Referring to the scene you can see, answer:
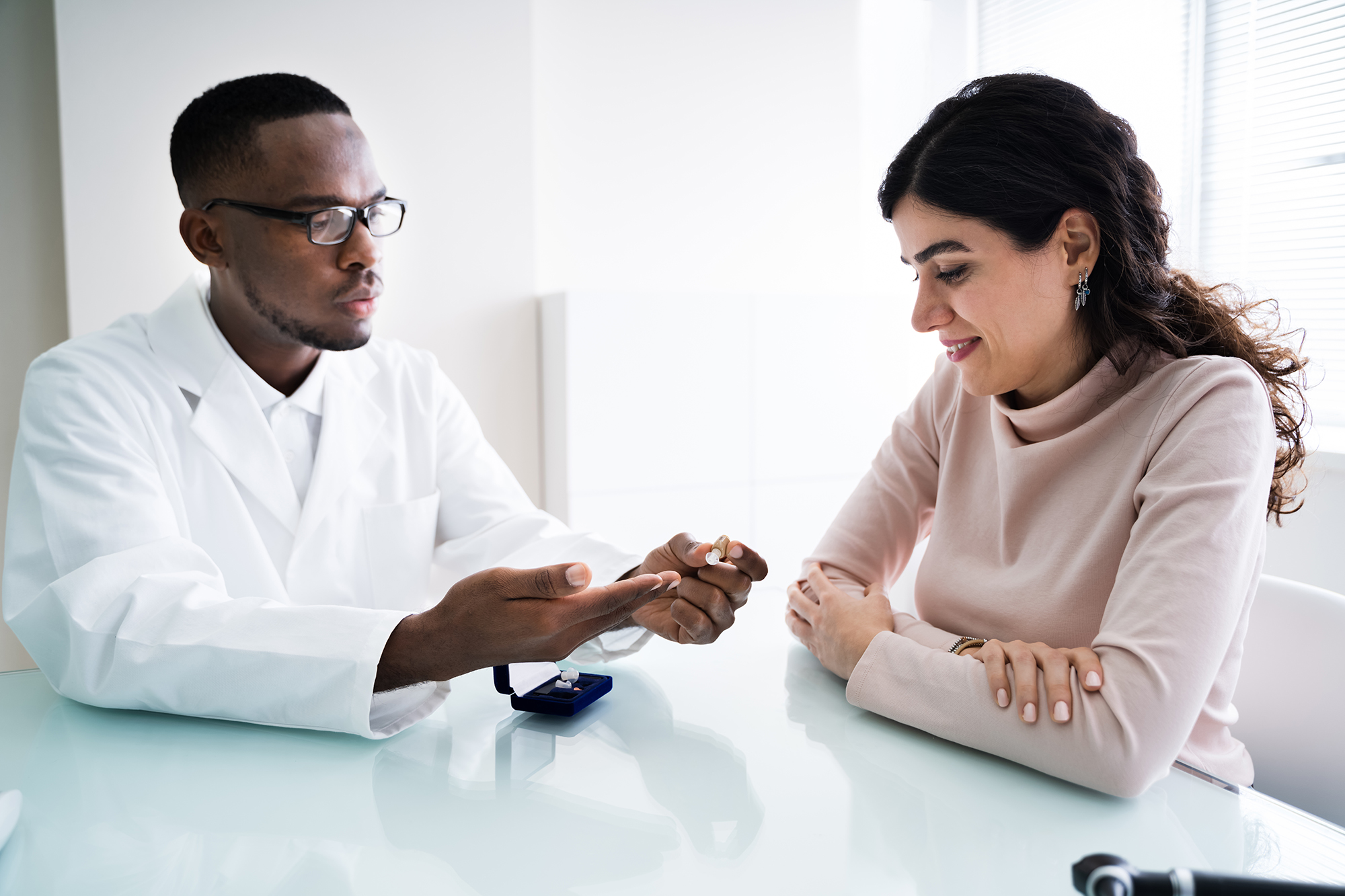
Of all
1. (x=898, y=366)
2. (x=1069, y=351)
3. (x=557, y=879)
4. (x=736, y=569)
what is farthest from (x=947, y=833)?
(x=898, y=366)

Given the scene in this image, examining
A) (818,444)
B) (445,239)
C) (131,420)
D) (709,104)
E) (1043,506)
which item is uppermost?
(709,104)

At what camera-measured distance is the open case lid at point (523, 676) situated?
1093 mm

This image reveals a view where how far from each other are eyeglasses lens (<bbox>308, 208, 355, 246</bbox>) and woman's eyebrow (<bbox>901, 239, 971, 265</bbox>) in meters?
1.07

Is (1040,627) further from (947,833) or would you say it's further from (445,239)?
(445,239)

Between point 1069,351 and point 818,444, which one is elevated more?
point 1069,351

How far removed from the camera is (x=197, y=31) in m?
2.65

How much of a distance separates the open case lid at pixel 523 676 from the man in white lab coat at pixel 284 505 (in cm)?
5

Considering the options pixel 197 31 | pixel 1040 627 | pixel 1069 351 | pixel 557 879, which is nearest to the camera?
pixel 557 879

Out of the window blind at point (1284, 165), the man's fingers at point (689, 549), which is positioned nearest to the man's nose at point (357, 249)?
the man's fingers at point (689, 549)

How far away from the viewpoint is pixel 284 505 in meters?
1.60

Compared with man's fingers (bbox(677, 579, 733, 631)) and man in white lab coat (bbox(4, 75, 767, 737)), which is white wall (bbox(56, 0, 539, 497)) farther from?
man's fingers (bbox(677, 579, 733, 631))

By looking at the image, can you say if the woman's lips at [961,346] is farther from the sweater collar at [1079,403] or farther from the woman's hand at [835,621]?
the woman's hand at [835,621]

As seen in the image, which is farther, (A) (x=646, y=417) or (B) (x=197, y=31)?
(A) (x=646, y=417)

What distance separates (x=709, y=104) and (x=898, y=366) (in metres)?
1.33
